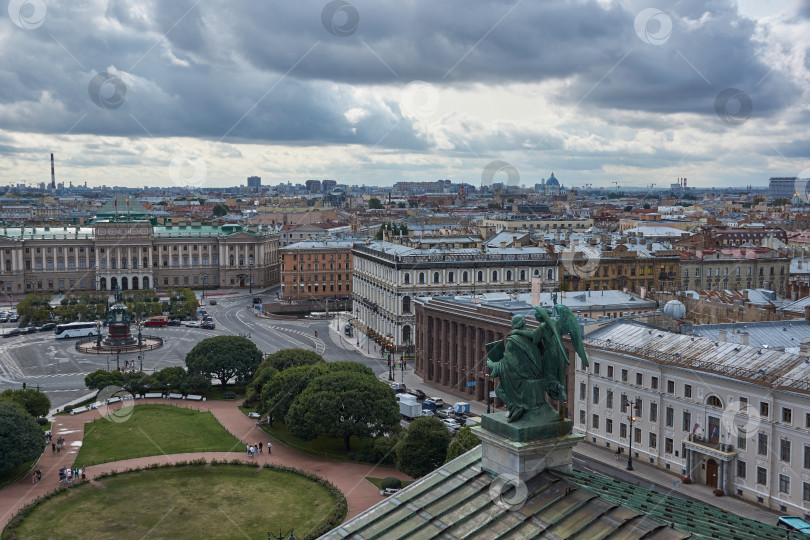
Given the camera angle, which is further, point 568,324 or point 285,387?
point 285,387

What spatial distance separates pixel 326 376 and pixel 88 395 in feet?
90.6

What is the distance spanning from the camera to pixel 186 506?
45812 mm

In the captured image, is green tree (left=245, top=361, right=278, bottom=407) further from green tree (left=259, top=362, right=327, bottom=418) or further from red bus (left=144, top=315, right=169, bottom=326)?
red bus (left=144, top=315, right=169, bottom=326)

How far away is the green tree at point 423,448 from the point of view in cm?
4859

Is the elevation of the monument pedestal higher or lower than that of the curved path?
higher

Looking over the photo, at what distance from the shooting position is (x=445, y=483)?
619 inches

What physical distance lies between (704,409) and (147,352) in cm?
6578

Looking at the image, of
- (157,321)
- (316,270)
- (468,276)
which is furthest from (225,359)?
(316,270)

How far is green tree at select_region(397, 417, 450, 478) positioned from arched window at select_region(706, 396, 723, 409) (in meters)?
15.6

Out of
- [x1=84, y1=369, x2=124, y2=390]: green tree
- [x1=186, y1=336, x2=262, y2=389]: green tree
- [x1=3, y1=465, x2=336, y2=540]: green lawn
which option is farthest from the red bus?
[x1=3, y1=465, x2=336, y2=540]: green lawn

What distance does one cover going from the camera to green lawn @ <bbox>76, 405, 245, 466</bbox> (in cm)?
5541

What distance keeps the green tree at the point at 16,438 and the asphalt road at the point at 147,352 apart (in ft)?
63.7

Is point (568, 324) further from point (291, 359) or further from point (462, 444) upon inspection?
point (291, 359)

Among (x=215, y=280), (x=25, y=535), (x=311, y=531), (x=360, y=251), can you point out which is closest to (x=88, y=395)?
(x=25, y=535)
